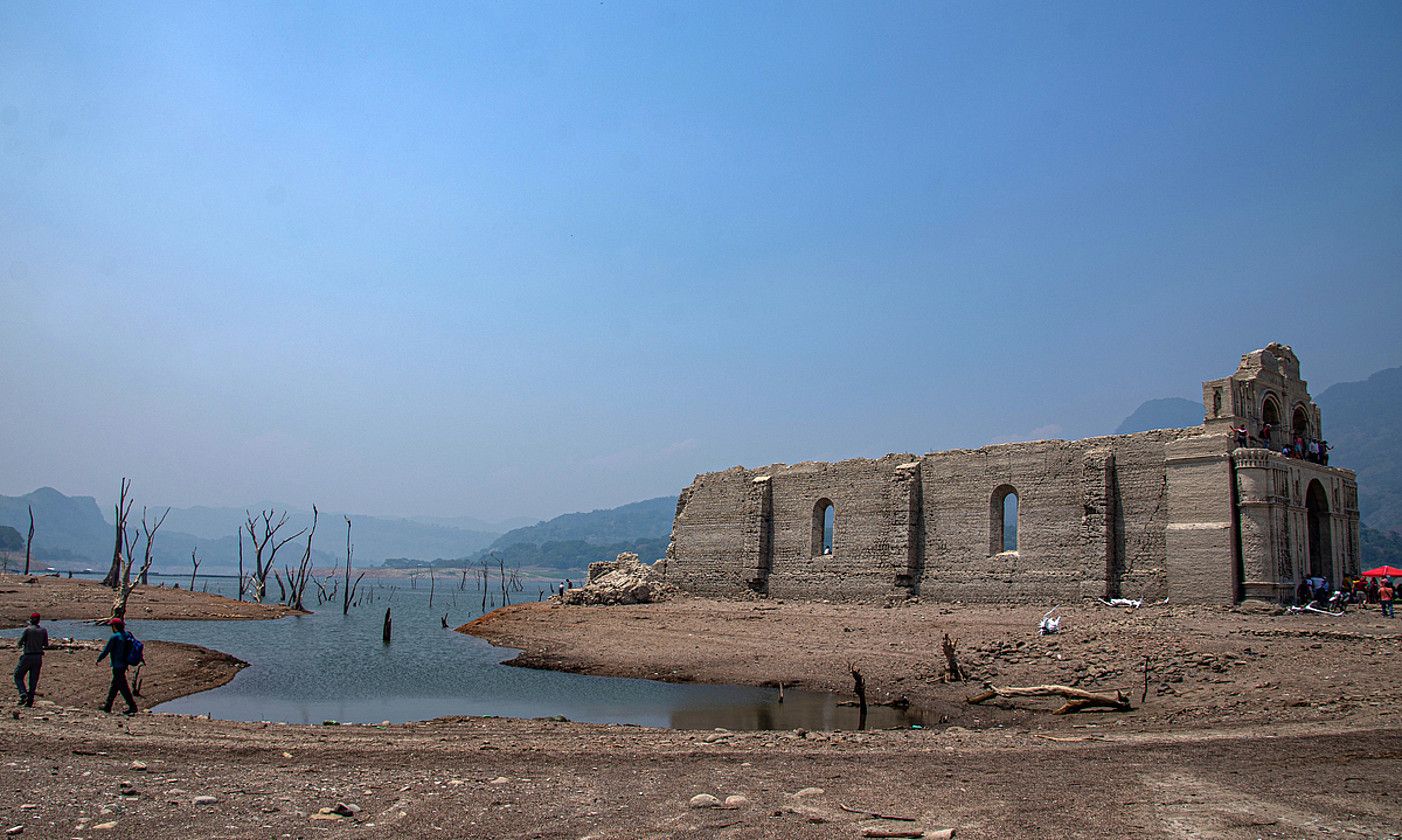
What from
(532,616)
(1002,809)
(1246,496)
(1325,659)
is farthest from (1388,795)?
(532,616)

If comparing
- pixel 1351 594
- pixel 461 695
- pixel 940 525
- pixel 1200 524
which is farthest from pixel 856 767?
pixel 1351 594

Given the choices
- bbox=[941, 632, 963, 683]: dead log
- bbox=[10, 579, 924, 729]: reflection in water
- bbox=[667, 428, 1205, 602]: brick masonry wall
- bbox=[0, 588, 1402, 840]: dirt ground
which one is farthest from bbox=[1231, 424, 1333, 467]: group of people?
bbox=[10, 579, 924, 729]: reflection in water

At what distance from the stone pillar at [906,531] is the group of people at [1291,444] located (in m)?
8.73

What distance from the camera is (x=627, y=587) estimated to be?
33094 millimetres

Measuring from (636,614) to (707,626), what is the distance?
12.9 feet

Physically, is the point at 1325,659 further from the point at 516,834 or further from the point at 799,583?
the point at 799,583

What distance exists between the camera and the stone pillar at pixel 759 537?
30.8 m

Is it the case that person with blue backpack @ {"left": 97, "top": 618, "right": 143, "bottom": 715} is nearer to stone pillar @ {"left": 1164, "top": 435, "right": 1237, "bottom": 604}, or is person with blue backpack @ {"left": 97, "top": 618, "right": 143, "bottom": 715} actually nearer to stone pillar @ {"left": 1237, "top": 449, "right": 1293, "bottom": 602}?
stone pillar @ {"left": 1164, "top": 435, "right": 1237, "bottom": 604}

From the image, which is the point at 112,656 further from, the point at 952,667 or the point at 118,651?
the point at 952,667

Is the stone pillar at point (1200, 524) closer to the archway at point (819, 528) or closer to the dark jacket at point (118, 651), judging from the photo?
the archway at point (819, 528)

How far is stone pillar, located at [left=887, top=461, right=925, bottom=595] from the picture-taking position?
1051 inches

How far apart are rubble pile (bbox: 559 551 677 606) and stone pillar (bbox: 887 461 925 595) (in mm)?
9742

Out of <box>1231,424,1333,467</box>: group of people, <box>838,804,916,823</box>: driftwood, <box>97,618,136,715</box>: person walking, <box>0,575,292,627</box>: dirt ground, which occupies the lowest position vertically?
<box>0,575,292,627</box>: dirt ground

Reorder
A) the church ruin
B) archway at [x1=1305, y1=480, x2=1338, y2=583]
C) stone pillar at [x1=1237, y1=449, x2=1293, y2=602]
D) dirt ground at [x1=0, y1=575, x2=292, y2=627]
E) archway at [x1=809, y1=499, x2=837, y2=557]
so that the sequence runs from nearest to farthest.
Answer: stone pillar at [x1=1237, y1=449, x2=1293, y2=602], the church ruin, archway at [x1=1305, y1=480, x2=1338, y2=583], archway at [x1=809, y1=499, x2=837, y2=557], dirt ground at [x1=0, y1=575, x2=292, y2=627]
